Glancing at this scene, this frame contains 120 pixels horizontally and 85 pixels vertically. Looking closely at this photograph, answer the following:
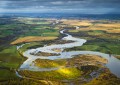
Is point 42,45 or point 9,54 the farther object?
point 42,45

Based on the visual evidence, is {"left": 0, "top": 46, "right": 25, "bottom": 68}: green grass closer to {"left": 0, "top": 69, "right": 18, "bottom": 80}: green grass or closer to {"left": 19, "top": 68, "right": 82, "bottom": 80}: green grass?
{"left": 0, "top": 69, "right": 18, "bottom": 80}: green grass

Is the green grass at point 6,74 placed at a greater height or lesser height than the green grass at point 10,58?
greater

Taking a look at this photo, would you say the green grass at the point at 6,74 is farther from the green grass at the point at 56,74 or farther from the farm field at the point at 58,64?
the green grass at the point at 56,74

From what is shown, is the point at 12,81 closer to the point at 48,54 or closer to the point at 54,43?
the point at 48,54

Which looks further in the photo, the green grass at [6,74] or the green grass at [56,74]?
the green grass at [56,74]

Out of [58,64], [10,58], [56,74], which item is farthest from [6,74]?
[10,58]

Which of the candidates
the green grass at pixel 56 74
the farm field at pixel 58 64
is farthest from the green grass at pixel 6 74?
the green grass at pixel 56 74

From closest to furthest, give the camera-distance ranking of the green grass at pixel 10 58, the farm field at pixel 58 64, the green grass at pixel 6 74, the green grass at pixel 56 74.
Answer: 1. the farm field at pixel 58 64
2. the green grass at pixel 6 74
3. the green grass at pixel 56 74
4. the green grass at pixel 10 58

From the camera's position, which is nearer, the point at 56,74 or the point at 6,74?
the point at 6,74

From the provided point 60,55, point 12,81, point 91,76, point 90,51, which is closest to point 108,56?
point 90,51

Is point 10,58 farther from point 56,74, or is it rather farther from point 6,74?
point 56,74

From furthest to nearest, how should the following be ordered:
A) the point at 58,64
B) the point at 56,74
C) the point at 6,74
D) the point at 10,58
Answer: the point at 10,58 → the point at 58,64 → the point at 56,74 → the point at 6,74
